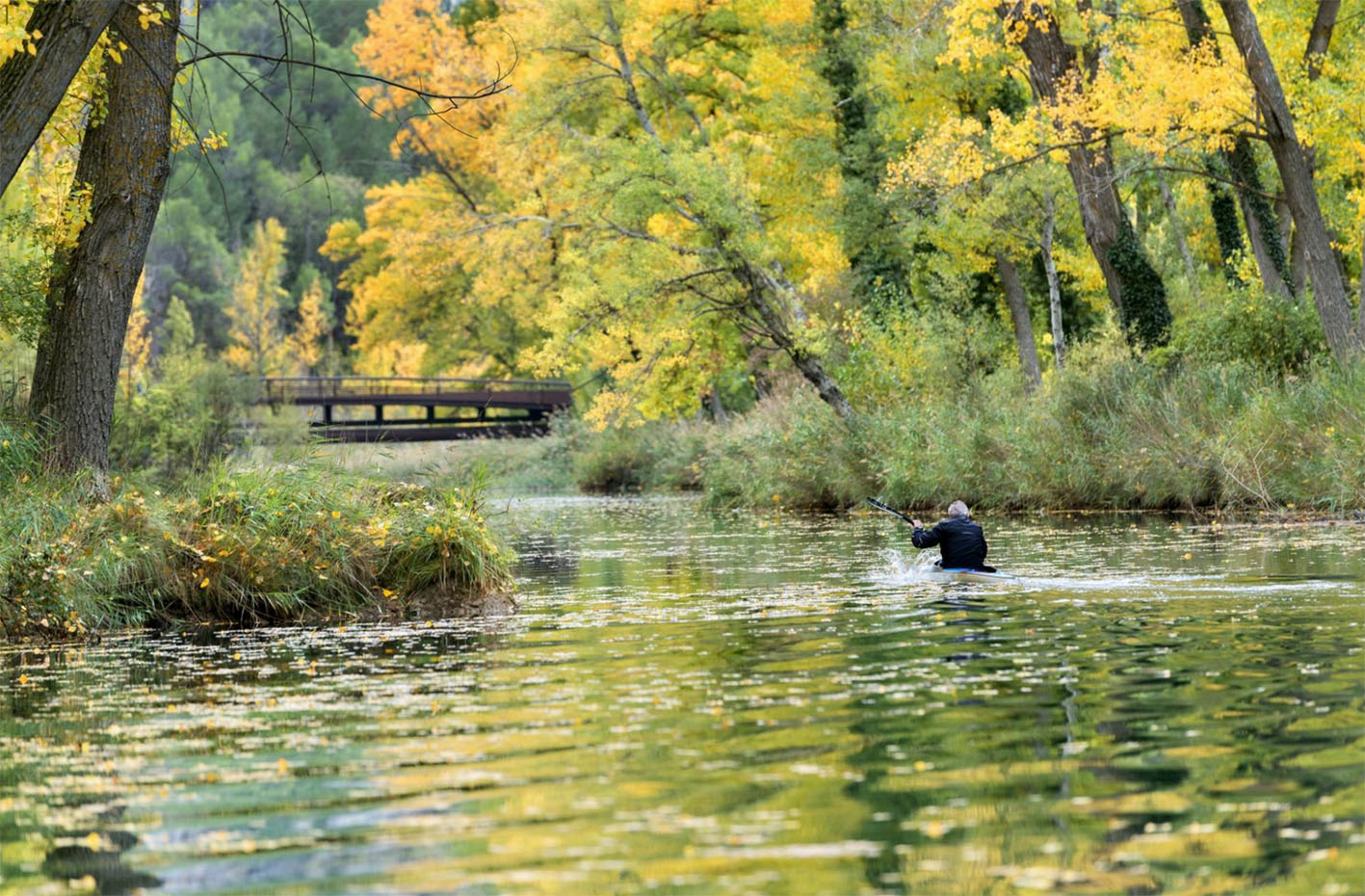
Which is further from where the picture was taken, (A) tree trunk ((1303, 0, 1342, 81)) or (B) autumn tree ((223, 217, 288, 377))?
(B) autumn tree ((223, 217, 288, 377))

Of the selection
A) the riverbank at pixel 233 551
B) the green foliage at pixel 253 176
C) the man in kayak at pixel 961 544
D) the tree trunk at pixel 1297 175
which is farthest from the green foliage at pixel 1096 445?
the green foliage at pixel 253 176

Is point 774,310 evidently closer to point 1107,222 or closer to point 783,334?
point 783,334

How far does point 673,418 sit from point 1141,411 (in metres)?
24.2

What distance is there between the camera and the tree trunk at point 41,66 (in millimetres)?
12594

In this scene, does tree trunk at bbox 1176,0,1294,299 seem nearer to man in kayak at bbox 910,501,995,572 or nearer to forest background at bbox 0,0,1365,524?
forest background at bbox 0,0,1365,524

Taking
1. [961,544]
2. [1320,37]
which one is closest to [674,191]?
[1320,37]

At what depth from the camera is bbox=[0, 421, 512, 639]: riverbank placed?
46.2 feet

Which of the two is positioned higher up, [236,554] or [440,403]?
[440,403]

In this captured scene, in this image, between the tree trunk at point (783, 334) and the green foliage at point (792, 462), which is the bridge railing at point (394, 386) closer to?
the green foliage at point (792, 462)

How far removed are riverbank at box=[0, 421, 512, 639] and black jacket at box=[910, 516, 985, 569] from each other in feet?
13.4

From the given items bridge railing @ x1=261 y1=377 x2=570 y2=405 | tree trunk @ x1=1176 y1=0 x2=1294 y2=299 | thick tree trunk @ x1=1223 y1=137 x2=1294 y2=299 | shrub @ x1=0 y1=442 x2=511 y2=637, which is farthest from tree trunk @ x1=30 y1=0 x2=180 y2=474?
bridge railing @ x1=261 y1=377 x2=570 y2=405

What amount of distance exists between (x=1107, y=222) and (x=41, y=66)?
20746 millimetres

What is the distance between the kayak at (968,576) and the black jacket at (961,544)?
106 mm

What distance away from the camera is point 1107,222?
2995 cm
